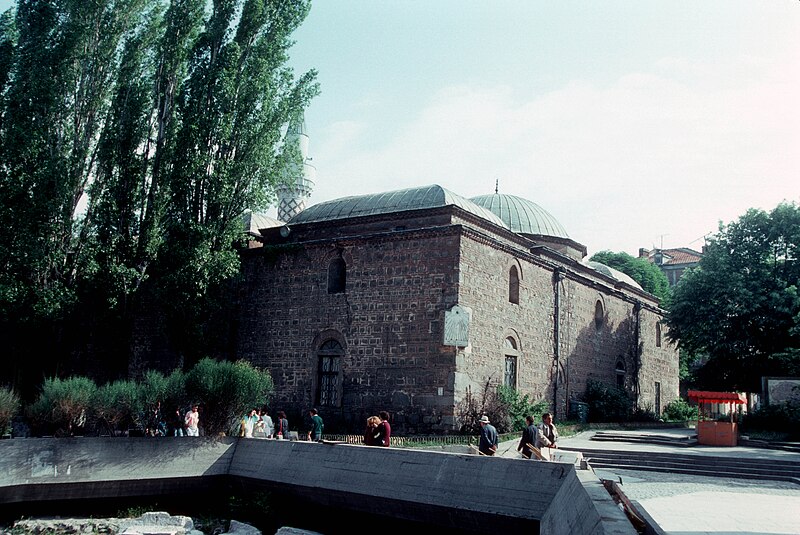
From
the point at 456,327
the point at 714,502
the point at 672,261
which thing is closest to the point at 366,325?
the point at 456,327

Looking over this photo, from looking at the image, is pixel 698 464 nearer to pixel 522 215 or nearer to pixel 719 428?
pixel 719 428

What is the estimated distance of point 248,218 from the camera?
24.0 metres

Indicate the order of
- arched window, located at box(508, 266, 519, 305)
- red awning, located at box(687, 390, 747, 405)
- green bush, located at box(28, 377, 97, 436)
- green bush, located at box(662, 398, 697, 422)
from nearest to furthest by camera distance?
1. green bush, located at box(28, 377, 97, 436)
2. red awning, located at box(687, 390, 747, 405)
3. arched window, located at box(508, 266, 519, 305)
4. green bush, located at box(662, 398, 697, 422)

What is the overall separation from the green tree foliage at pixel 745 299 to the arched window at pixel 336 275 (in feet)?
41.5

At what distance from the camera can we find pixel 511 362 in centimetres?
1906

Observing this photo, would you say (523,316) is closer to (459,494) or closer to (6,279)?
(459,494)

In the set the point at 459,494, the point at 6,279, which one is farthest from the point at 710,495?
the point at 6,279

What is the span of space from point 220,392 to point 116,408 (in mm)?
1826

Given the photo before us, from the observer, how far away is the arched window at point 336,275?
18.9m

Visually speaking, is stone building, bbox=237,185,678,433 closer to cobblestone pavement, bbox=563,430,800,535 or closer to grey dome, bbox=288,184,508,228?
grey dome, bbox=288,184,508,228

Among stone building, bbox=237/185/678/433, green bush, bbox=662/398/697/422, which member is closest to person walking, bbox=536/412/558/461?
stone building, bbox=237/185/678/433

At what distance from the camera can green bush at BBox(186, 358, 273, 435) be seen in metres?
13.3

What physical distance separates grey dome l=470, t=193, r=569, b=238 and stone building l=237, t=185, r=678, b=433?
294 centimetres

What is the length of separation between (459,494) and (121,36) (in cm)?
1418
